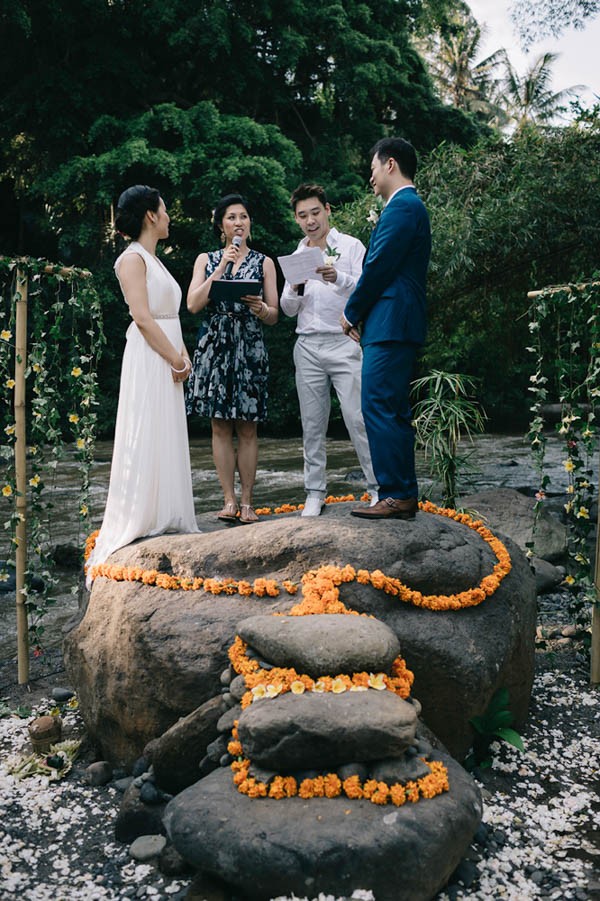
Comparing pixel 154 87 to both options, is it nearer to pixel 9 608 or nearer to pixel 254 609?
pixel 9 608

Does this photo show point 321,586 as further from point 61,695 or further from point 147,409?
point 61,695

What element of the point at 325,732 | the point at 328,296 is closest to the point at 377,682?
the point at 325,732

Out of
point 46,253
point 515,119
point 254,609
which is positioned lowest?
point 254,609

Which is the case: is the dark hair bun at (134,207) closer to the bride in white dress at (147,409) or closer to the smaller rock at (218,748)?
the bride in white dress at (147,409)

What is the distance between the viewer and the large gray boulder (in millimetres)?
4066

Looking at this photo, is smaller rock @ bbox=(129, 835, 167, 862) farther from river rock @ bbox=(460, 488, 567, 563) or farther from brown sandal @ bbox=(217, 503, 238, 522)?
river rock @ bbox=(460, 488, 567, 563)

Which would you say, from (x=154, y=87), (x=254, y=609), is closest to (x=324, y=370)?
(x=254, y=609)

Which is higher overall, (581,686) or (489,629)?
(489,629)

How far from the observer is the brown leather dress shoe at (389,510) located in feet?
Result: 15.1

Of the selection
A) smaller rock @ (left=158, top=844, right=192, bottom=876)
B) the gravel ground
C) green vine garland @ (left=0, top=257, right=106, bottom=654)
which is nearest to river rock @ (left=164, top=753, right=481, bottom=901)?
the gravel ground

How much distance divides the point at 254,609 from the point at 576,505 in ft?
8.91

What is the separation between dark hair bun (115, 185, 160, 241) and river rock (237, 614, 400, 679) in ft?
8.67

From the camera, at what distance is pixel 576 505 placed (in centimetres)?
567

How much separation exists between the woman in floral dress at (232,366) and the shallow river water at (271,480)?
2504mm
